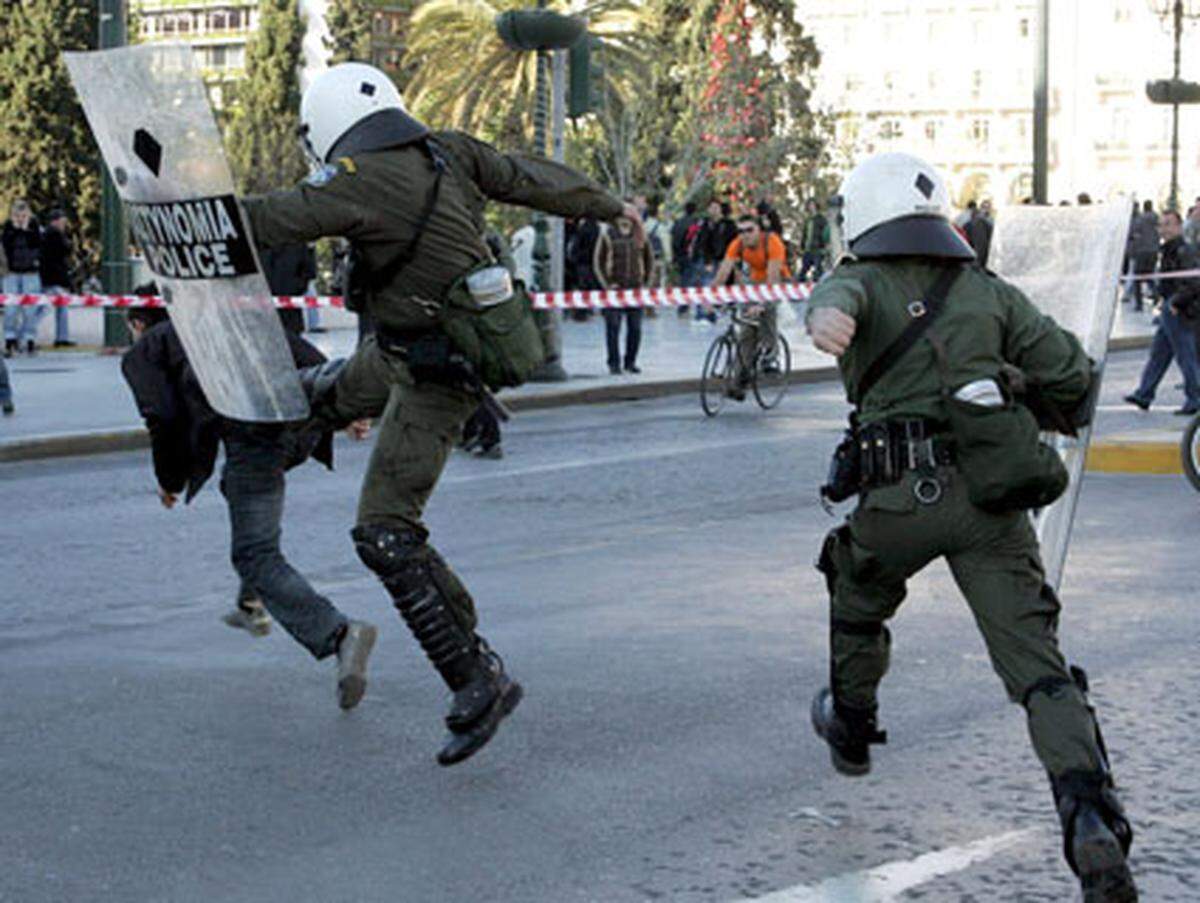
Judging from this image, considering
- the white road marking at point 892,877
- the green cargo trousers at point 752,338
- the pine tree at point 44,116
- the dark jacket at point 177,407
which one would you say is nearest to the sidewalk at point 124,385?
the green cargo trousers at point 752,338

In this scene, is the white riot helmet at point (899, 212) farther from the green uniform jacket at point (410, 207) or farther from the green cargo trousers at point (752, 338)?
the green cargo trousers at point (752, 338)

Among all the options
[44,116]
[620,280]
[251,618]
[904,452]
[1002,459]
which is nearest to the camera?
[1002,459]

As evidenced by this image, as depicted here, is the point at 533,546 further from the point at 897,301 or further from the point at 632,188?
the point at 632,188

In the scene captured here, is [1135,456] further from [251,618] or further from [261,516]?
[261,516]

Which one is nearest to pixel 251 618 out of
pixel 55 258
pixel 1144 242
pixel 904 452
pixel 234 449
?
pixel 234 449

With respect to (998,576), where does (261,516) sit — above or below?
below

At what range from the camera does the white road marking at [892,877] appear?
4.61 m

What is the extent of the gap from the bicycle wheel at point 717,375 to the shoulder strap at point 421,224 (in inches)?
463

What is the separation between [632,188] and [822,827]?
144ft

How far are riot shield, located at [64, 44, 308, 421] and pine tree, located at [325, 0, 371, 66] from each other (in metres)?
70.9

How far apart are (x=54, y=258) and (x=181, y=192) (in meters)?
19.9

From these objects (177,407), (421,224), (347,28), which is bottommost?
(177,407)

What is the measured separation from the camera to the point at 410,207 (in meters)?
5.77

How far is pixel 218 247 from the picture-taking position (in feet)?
19.0
